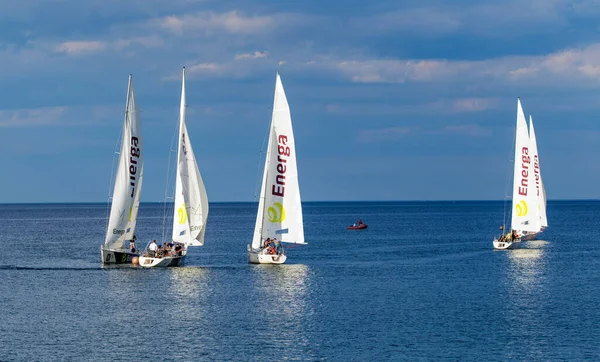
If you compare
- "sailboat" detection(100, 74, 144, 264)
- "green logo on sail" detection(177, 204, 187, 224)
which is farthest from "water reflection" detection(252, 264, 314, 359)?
"sailboat" detection(100, 74, 144, 264)

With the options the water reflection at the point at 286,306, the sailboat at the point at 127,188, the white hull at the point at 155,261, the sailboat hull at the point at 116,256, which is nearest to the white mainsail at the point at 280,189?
the water reflection at the point at 286,306

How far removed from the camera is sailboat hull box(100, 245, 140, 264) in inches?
3354

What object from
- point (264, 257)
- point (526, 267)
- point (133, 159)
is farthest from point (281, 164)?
point (526, 267)

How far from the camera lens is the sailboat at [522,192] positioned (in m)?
103

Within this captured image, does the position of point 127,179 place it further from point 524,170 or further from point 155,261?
point 524,170

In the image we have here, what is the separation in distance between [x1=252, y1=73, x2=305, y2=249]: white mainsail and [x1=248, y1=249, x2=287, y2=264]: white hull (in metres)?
1.38

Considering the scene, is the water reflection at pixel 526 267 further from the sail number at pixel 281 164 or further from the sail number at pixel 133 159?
the sail number at pixel 133 159

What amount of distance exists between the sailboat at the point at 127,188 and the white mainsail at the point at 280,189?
477 inches

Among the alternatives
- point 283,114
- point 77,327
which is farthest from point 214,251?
point 77,327

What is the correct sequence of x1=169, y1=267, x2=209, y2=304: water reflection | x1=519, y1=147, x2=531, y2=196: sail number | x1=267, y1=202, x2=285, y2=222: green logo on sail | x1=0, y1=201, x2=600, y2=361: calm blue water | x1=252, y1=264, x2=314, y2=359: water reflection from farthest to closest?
x1=519, y1=147, x2=531, y2=196: sail number → x1=267, y1=202, x2=285, y2=222: green logo on sail → x1=169, y1=267, x2=209, y2=304: water reflection → x1=252, y1=264, x2=314, y2=359: water reflection → x1=0, y1=201, x2=600, y2=361: calm blue water

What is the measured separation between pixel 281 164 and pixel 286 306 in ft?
70.3

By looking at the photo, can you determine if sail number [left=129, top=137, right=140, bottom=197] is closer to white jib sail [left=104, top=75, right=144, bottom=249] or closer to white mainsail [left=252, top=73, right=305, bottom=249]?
white jib sail [left=104, top=75, right=144, bottom=249]

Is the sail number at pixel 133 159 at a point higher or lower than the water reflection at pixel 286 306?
higher

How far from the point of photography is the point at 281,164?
80188 millimetres
